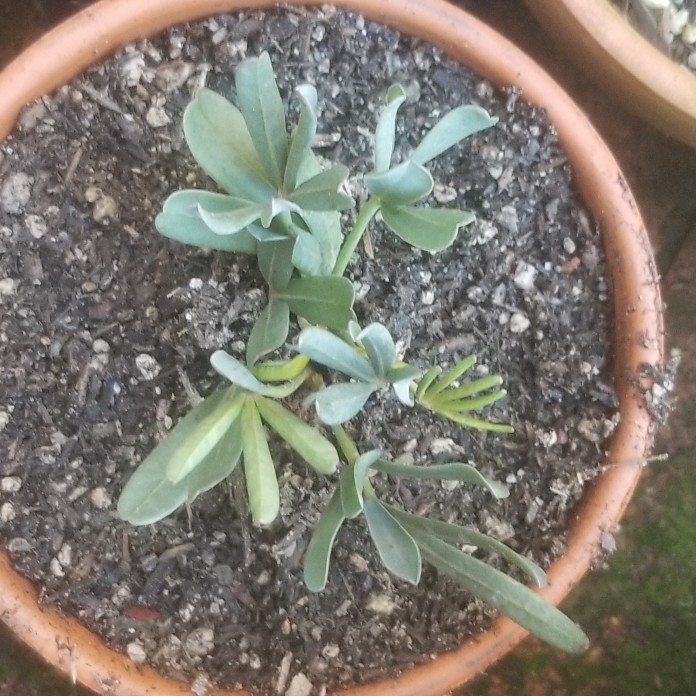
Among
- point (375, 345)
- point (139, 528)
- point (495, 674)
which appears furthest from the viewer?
point (495, 674)

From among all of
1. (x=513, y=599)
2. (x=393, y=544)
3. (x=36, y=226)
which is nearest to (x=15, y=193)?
(x=36, y=226)

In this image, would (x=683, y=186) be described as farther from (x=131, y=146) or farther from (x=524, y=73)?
(x=131, y=146)

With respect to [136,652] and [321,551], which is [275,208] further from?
[136,652]

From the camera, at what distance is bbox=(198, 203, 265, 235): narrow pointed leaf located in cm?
59

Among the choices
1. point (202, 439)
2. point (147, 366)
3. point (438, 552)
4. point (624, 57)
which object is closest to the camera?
point (202, 439)

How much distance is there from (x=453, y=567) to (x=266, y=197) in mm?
386

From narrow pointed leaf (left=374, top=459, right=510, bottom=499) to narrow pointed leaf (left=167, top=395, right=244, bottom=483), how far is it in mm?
151

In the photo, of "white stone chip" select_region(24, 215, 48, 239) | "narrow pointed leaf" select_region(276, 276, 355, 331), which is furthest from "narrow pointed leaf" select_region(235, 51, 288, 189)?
"white stone chip" select_region(24, 215, 48, 239)

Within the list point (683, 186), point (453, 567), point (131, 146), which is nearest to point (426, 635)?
point (453, 567)

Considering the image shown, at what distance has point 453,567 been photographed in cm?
68

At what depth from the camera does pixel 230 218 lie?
613mm

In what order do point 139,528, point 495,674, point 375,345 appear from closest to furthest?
point 375,345, point 139,528, point 495,674

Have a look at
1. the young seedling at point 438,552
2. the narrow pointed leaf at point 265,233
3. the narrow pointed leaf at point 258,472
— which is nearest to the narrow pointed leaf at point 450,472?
the young seedling at point 438,552

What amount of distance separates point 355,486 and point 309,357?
0.40 ft
